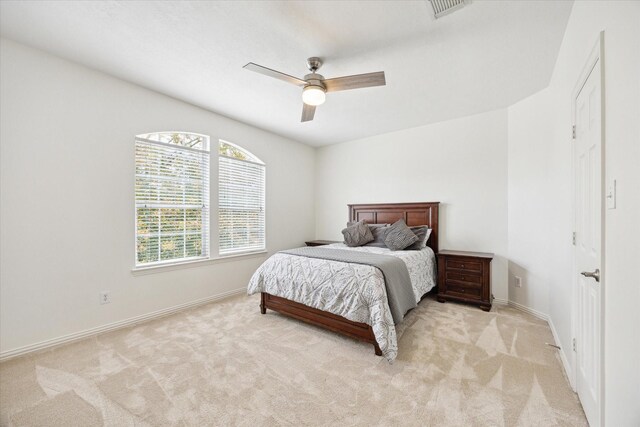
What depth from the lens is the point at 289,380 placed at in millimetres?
1912

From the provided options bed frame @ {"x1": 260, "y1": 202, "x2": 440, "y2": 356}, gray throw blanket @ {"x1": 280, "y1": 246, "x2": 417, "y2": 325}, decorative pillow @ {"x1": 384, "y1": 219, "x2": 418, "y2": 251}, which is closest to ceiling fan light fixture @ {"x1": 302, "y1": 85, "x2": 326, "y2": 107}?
gray throw blanket @ {"x1": 280, "y1": 246, "x2": 417, "y2": 325}

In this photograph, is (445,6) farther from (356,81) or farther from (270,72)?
(270,72)

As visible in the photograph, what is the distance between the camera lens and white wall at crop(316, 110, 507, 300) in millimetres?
3572

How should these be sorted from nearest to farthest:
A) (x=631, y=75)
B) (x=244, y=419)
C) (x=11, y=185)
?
(x=631, y=75), (x=244, y=419), (x=11, y=185)

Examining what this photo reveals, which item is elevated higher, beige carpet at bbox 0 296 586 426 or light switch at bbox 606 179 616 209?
light switch at bbox 606 179 616 209

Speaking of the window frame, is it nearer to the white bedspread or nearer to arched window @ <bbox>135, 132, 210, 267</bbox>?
arched window @ <bbox>135, 132, 210, 267</bbox>

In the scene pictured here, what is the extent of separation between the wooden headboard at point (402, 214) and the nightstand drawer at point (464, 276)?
51 centimetres

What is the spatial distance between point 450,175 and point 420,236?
3.56 ft

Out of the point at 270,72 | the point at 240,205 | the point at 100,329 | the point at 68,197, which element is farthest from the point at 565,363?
the point at 68,197

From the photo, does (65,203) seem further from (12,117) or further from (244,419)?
(244,419)

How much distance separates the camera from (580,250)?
5.49 ft

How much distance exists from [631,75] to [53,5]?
3.37 m

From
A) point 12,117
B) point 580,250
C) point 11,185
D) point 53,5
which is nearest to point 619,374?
point 580,250

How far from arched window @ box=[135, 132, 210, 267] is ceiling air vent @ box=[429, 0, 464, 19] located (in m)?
3.13
